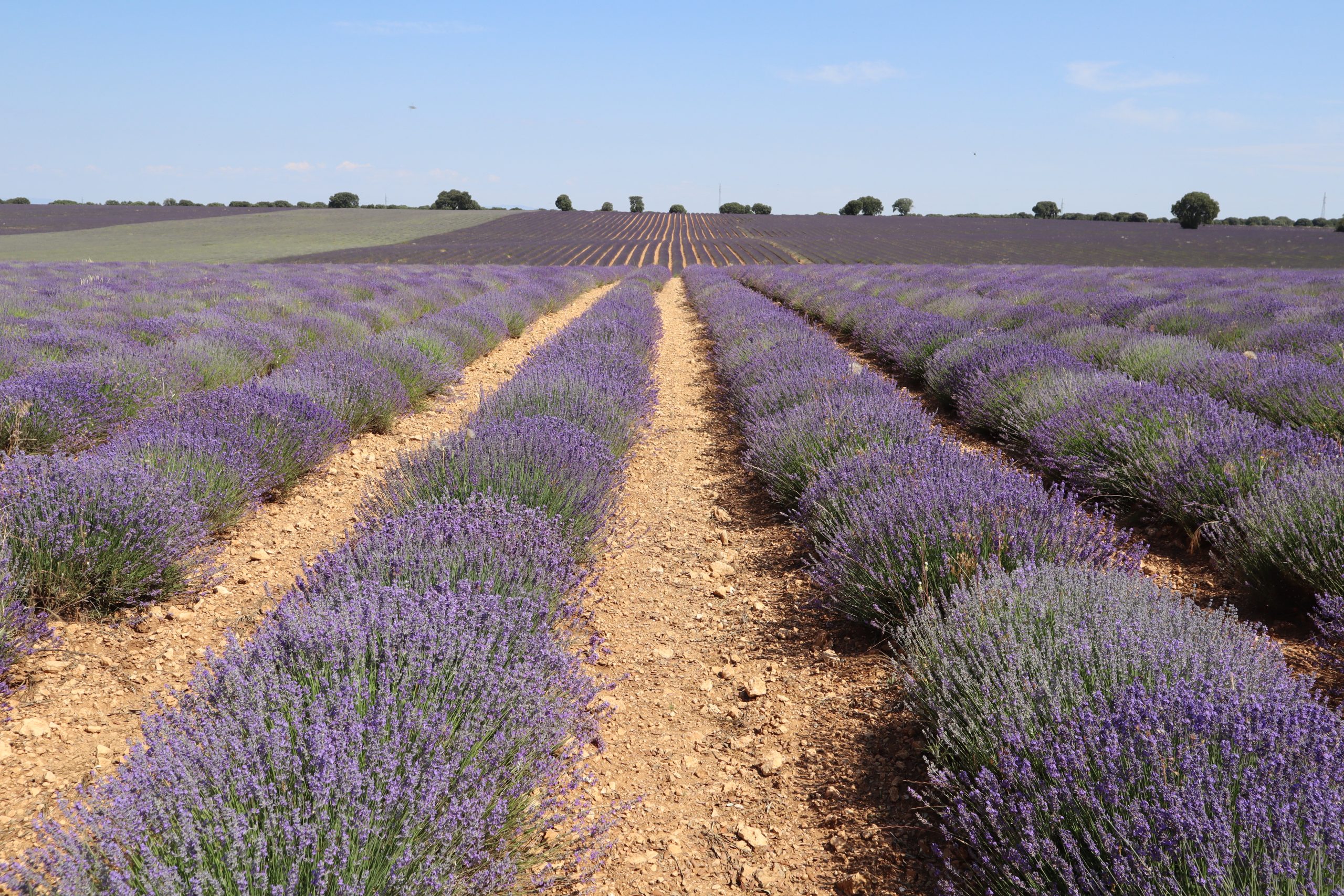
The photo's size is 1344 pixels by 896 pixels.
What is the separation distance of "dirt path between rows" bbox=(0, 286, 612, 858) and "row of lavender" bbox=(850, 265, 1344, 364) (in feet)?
25.1

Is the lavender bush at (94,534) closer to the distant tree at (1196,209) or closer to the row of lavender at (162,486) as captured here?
the row of lavender at (162,486)

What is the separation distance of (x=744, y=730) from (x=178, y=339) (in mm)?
7315

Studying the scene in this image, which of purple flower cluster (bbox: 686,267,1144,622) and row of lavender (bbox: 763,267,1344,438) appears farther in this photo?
row of lavender (bbox: 763,267,1344,438)

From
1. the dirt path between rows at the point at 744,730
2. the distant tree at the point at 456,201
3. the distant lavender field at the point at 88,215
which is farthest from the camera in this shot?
the distant tree at the point at 456,201

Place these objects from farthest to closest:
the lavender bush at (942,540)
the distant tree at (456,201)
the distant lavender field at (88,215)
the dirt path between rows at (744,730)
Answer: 1. the distant tree at (456,201)
2. the distant lavender field at (88,215)
3. the lavender bush at (942,540)
4. the dirt path between rows at (744,730)

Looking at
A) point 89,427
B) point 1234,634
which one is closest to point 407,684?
point 1234,634

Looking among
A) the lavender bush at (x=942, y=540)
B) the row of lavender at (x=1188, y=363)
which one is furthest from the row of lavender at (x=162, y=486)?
the row of lavender at (x=1188, y=363)

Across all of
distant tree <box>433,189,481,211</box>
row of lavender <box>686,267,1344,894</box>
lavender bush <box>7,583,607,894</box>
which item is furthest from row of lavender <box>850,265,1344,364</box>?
distant tree <box>433,189,481,211</box>

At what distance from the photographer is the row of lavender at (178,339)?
4.95 m

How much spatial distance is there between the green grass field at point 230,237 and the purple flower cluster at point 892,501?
999 inches

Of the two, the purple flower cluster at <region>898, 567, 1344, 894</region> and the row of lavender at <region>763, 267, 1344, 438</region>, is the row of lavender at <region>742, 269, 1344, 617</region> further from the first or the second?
the purple flower cluster at <region>898, 567, 1344, 894</region>

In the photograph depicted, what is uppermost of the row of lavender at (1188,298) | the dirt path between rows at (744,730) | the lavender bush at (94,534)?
the row of lavender at (1188,298)

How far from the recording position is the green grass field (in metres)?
28.8

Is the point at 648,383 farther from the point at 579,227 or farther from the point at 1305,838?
the point at 579,227
